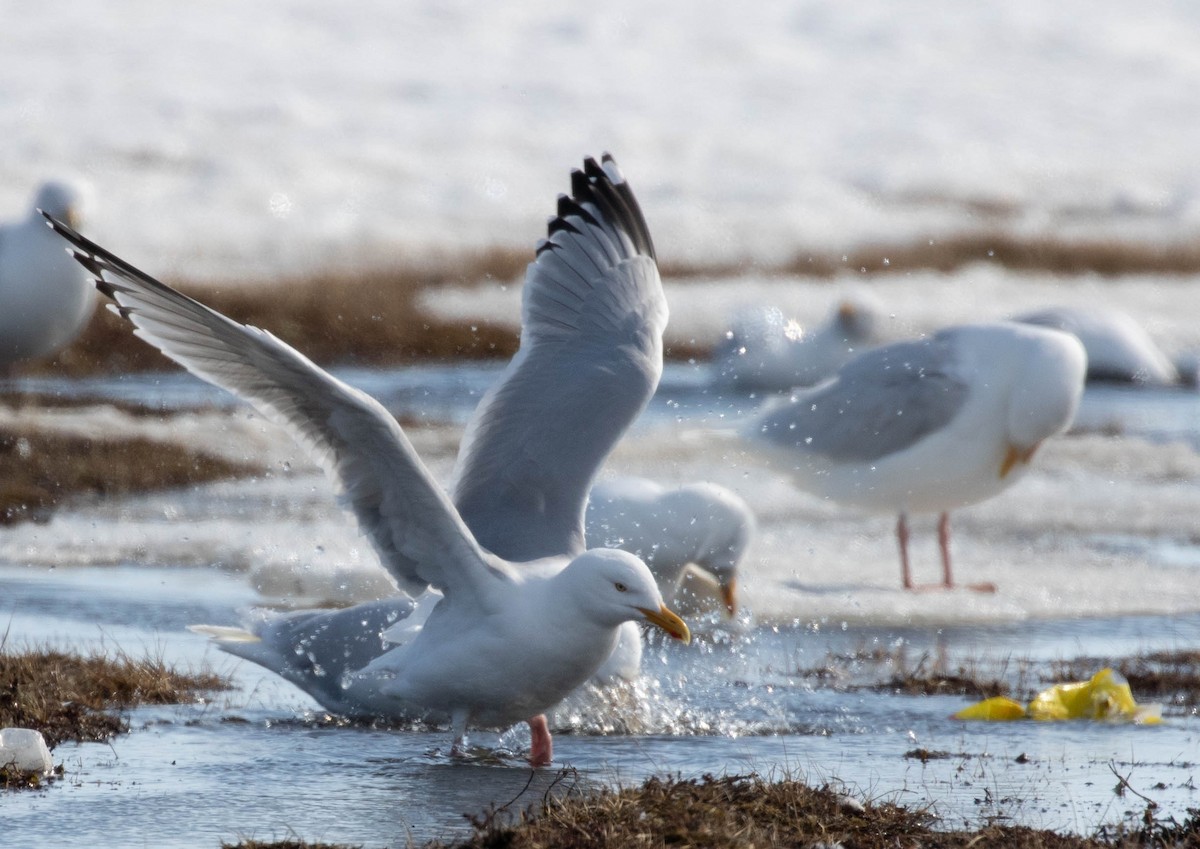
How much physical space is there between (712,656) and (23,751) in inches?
119

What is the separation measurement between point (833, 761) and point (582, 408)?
4.97 feet

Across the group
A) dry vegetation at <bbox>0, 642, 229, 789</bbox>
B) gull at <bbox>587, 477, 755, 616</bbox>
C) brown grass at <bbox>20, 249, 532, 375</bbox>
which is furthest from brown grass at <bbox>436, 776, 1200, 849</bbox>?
brown grass at <bbox>20, 249, 532, 375</bbox>

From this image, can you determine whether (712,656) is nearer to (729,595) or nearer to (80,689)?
(729,595)

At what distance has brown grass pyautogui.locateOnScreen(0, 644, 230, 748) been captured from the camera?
507cm

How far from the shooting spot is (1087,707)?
580cm

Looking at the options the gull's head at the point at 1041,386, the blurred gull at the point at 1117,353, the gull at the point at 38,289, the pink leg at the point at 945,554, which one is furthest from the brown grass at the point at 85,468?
the blurred gull at the point at 1117,353

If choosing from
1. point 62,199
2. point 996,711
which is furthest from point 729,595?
point 62,199

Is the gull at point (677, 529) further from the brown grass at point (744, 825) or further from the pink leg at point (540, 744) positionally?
the brown grass at point (744, 825)

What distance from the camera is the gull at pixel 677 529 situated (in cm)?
767

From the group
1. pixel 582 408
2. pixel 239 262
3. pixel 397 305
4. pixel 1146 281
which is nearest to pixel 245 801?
pixel 582 408

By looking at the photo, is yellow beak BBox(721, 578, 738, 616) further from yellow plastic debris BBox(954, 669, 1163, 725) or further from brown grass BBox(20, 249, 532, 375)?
brown grass BBox(20, 249, 532, 375)

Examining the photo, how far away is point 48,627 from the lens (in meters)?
7.00

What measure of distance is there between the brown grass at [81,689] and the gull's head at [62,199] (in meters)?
8.42

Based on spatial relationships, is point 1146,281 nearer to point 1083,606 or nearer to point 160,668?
point 1083,606
